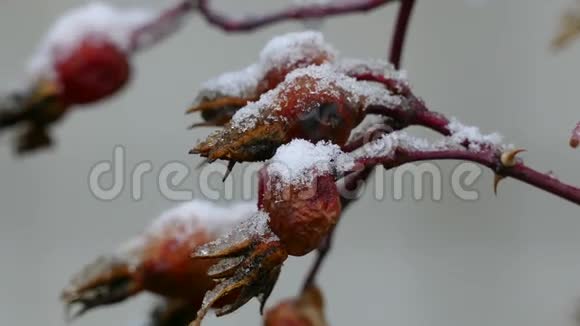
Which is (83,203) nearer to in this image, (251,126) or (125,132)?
(125,132)

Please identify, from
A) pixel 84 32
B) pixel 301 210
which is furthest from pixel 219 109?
pixel 84 32

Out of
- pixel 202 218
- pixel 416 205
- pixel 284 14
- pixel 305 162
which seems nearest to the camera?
pixel 305 162

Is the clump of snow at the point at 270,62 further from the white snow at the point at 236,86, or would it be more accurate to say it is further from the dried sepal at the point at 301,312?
the dried sepal at the point at 301,312

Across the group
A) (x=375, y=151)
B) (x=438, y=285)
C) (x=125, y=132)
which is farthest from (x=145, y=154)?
(x=375, y=151)

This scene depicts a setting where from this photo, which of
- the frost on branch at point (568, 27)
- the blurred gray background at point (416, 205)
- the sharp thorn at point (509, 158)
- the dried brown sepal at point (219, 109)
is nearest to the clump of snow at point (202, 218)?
the dried brown sepal at point (219, 109)

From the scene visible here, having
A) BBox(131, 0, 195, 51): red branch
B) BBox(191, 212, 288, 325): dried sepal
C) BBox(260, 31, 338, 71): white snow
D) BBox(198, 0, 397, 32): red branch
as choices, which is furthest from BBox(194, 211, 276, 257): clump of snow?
BBox(131, 0, 195, 51): red branch

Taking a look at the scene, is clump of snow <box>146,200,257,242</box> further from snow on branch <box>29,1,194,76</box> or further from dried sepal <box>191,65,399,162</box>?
snow on branch <box>29,1,194,76</box>

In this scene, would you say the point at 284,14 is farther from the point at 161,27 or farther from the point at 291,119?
the point at 291,119
